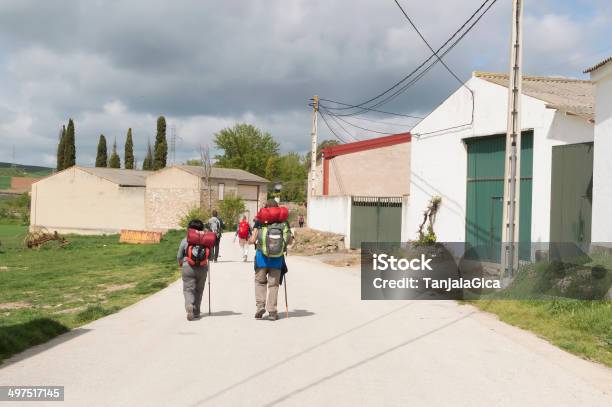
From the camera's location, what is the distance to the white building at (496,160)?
14227 mm

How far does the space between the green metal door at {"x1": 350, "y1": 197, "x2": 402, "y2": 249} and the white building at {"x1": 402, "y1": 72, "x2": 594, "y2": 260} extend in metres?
3.73

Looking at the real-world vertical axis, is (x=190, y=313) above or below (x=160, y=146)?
below

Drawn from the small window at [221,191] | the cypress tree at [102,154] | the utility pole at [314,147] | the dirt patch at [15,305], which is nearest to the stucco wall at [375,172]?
the utility pole at [314,147]

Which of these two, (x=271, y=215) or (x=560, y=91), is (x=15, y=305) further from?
(x=560, y=91)

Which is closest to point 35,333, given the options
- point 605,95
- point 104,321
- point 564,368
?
point 104,321

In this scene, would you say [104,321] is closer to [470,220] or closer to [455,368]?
[455,368]

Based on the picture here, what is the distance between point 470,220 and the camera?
18.2m

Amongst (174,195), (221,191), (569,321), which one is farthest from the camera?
(221,191)

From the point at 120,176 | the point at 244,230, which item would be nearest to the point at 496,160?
the point at 244,230

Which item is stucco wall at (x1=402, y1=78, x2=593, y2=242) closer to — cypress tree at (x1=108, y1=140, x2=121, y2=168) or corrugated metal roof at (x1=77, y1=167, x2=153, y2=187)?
corrugated metal roof at (x1=77, y1=167, x2=153, y2=187)

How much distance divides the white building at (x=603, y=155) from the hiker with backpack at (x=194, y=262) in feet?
23.8

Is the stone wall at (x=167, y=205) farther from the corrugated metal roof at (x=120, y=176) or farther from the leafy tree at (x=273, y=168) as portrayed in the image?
the leafy tree at (x=273, y=168)

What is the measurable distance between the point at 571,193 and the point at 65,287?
42.5ft

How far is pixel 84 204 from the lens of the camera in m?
53.8
